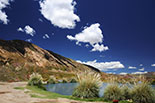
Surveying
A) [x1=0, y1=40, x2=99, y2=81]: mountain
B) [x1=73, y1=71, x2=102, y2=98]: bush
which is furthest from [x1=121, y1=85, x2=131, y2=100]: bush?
[x1=0, y1=40, x2=99, y2=81]: mountain

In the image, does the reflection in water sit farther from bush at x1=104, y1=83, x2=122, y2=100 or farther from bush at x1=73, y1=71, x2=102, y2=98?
bush at x1=104, y1=83, x2=122, y2=100

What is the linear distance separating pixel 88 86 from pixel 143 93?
10.6ft

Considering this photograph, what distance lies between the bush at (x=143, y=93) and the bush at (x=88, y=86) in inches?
91.6

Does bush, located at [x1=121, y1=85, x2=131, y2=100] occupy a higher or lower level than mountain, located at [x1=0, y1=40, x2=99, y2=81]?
lower

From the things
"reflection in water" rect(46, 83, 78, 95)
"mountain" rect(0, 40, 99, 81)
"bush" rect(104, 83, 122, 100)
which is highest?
"mountain" rect(0, 40, 99, 81)

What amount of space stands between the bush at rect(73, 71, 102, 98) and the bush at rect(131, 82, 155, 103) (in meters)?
2.33

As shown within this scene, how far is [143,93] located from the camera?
6.91 meters

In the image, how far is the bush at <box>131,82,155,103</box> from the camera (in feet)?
22.2

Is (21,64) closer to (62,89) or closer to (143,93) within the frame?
(62,89)

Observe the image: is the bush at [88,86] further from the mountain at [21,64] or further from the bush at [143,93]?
the mountain at [21,64]

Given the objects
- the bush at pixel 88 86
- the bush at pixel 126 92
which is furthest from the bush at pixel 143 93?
the bush at pixel 88 86

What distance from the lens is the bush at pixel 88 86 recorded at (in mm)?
8100

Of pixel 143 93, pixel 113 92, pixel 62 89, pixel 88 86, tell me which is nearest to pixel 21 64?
pixel 62 89

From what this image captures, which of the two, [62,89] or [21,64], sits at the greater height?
[21,64]
